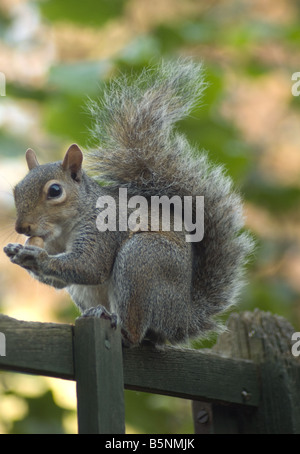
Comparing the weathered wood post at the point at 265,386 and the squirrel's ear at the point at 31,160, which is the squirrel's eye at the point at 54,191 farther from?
the weathered wood post at the point at 265,386

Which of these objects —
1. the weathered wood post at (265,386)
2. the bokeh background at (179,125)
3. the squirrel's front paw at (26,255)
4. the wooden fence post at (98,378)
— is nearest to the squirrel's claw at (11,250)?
the squirrel's front paw at (26,255)

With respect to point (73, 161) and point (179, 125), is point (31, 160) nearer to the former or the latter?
point (73, 161)

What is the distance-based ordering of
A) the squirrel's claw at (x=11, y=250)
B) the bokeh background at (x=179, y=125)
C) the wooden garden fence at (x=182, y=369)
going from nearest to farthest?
the wooden garden fence at (x=182, y=369)
the squirrel's claw at (x=11, y=250)
the bokeh background at (x=179, y=125)

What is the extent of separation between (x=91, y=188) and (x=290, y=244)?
248 cm

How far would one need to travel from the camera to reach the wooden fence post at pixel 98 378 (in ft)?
4.50

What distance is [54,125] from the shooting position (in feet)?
10.5

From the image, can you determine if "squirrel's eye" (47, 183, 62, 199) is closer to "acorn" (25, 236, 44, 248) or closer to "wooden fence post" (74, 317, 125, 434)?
"acorn" (25, 236, 44, 248)

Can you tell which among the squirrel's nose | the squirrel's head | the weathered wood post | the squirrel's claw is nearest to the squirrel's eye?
the squirrel's head

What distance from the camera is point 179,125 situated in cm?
327

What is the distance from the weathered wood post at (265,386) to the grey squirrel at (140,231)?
0.10m

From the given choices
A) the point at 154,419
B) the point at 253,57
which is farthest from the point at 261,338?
the point at 253,57

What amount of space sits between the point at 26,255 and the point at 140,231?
11.9 inches

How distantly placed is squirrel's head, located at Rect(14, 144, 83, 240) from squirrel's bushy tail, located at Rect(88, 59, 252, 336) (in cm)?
9
